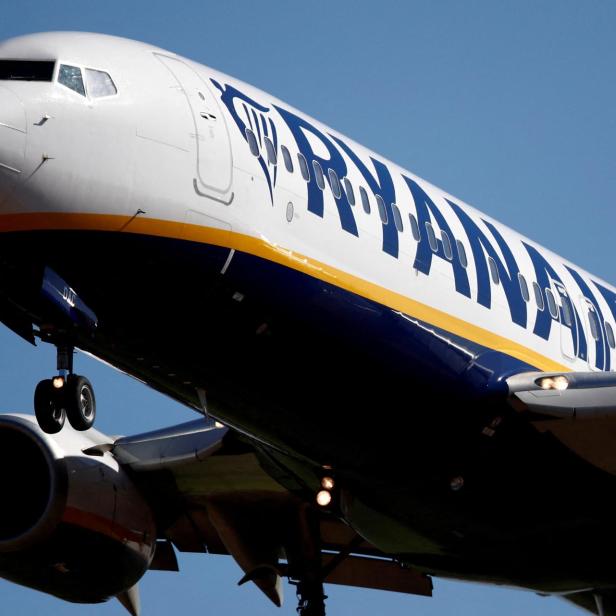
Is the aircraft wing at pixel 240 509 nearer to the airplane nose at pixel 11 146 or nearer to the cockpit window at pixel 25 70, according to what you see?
the cockpit window at pixel 25 70

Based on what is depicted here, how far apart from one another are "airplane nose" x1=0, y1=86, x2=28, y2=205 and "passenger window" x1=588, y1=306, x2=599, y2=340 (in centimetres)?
894

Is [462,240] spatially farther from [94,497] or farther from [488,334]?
[94,497]

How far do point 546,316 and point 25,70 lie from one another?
738 cm

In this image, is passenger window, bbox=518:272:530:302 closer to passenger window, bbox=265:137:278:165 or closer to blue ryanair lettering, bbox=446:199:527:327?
blue ryanair lettering, bbox=446:199:527:327

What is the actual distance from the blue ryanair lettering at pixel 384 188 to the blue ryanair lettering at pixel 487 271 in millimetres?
1393

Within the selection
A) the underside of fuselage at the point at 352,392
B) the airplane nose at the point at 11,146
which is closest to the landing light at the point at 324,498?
the underside of fuselage at the point at 352,392

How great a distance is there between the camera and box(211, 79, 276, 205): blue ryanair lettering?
615 inches

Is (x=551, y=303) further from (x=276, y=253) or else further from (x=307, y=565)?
(x=276, y=253)

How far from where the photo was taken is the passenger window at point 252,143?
15586mm

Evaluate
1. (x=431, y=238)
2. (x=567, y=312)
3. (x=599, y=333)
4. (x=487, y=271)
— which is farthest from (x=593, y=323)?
(x=431, y=238)

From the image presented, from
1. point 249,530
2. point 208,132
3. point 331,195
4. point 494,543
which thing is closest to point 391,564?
point 249,530

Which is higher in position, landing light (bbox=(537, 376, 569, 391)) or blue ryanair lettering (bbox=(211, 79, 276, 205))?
blue ryanair lettering (bbox=(211, 79, 276, 205))

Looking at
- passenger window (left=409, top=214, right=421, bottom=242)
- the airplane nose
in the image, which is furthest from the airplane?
passenger window (left=409, top=214, right=421, bottom=242)

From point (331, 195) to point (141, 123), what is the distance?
2.41m
